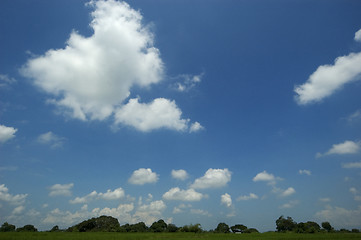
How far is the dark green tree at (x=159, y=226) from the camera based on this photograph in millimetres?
88250

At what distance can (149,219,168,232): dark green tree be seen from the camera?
290ft

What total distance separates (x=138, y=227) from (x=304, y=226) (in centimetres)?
6007

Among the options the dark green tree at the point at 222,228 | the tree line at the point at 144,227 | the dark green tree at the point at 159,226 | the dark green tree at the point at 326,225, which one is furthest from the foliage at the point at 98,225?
the dark green tree at the point at 326,225

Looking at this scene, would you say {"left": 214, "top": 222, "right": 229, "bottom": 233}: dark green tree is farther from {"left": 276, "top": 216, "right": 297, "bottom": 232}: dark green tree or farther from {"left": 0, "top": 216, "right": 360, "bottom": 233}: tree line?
{"left": 276, "top": 216, "right": 297, "bottom": 232}: dark green tree

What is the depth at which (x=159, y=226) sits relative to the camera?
89562 millimetres

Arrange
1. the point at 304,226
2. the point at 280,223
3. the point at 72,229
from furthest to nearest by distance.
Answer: the point at 280,223 < the point at 304,226 < the point at 72,229

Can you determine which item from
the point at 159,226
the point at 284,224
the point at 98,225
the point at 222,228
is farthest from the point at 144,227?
the point at 284,224

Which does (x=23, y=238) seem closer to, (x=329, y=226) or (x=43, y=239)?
(x=43, y=239)

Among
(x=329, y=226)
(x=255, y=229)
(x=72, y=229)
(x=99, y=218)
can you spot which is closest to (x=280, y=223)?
(x=255, y=229)

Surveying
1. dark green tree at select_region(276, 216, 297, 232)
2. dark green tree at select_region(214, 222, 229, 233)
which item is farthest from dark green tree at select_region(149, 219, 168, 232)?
dark green tree at select_region(276, 216, 297, 232)

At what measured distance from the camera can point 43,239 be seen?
95.7 feet

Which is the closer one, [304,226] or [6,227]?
[6,227]

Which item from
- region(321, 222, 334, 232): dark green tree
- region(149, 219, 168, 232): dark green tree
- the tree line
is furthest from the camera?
region(321, 222, 334, 232): dark green tree

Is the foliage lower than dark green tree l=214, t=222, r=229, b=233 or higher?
higher
